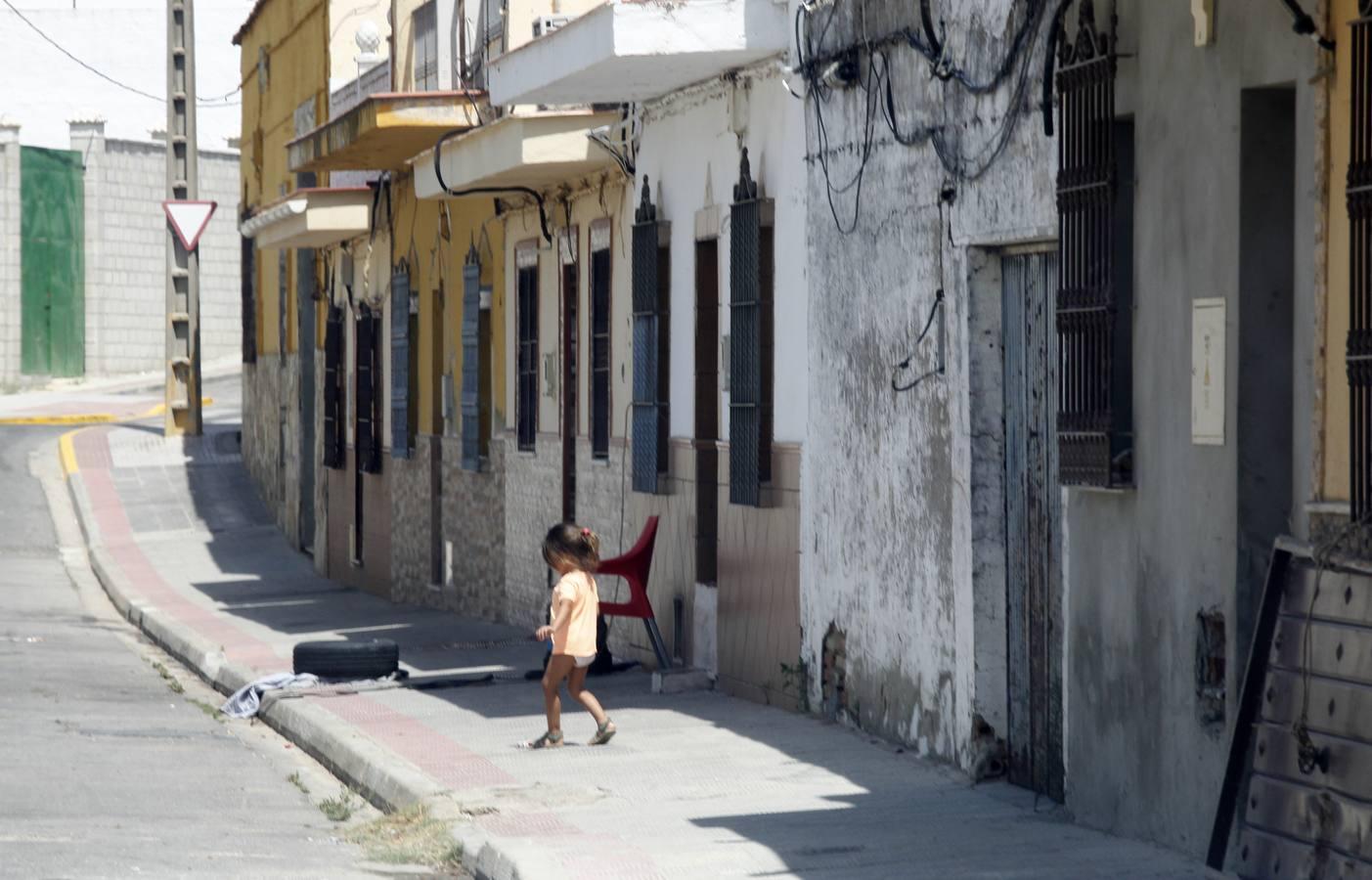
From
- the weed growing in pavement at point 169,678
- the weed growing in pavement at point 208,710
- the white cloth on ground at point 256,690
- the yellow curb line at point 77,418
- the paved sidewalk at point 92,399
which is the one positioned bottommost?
the weed growing in pavement at point 169,678

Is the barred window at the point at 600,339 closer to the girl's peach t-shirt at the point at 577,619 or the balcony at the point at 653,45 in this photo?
the balcony at the point at 653,45

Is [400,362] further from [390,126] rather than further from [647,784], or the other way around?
[647,784]

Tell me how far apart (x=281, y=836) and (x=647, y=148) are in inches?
273

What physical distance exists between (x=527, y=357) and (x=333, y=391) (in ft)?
28.6

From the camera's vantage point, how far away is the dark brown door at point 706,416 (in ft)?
47.8

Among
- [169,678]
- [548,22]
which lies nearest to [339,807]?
[169,678]

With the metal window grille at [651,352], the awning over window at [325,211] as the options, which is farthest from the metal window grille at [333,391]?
the metal window grille at [651,352]

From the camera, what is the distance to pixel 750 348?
13445mm

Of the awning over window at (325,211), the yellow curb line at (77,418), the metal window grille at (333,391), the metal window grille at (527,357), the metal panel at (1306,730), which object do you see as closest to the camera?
the metal panel at (1306,730)

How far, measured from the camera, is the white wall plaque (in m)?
7.86

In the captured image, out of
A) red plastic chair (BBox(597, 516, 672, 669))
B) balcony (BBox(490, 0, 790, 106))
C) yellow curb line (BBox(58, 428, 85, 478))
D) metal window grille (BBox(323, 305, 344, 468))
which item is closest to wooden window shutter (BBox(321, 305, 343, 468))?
metal window grille (BBox(323, 305, 344, 468))

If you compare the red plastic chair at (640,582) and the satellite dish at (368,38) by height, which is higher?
the satellite dish at (368,38)

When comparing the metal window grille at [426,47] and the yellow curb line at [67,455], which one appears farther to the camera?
the yellow curb line at [67,455]

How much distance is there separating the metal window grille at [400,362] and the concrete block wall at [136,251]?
27488mm
